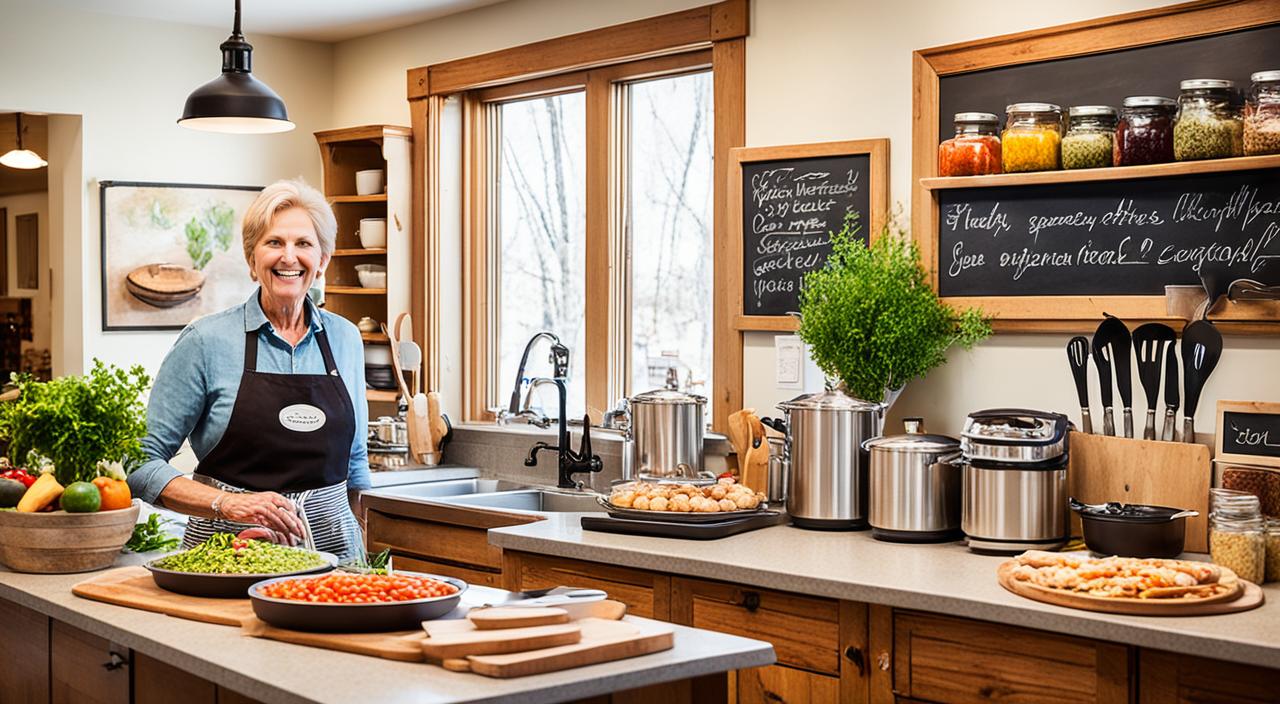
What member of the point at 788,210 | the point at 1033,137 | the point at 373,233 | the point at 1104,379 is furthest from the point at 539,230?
the point at 1104,379

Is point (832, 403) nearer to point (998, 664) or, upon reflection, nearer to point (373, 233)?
point (998, 664)

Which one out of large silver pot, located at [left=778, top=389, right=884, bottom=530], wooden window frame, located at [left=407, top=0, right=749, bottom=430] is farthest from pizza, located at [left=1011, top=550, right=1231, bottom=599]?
wooden window frame, located at [left=407, top=0, right=749, bottom=430]

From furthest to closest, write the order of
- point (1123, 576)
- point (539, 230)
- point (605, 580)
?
point (539, 230)
point (605, 580)
point (1123, 576)

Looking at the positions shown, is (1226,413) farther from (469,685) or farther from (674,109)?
(674,109)

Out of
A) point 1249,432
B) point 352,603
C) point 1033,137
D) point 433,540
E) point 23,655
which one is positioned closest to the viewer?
point 352,603

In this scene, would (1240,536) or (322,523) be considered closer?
(1240,536)

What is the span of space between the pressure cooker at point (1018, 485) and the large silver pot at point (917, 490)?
0.13m

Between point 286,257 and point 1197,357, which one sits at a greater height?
point 286,257

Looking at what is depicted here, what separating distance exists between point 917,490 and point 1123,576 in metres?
0.68

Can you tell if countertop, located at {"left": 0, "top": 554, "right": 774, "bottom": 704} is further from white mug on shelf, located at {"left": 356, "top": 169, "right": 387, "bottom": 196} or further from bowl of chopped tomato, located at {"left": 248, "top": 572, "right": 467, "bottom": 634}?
white mug on shelf, located at {"left": 356, "top": 169, "right": 387, "bottom": 196}

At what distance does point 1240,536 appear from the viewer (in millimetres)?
2703

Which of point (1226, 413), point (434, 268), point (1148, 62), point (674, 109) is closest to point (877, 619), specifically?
point (1226, 413)

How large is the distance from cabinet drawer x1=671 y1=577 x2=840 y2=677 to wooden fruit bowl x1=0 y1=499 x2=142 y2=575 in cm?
121

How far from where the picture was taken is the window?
16.5 ft
